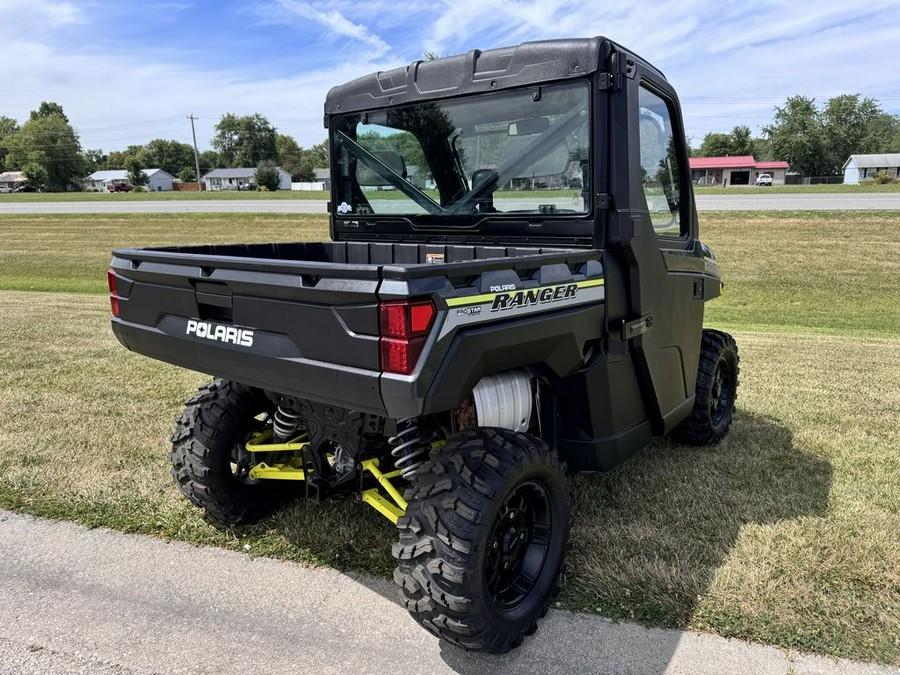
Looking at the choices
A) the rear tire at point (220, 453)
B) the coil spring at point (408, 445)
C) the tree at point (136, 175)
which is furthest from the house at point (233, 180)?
the coil spring at point (408, 445)

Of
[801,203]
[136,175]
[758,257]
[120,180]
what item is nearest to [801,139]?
[801,203]

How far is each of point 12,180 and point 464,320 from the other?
391 ft

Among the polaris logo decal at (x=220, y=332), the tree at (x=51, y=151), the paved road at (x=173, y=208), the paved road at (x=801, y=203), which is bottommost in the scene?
the polaris logo decal at (x=220, y=332)

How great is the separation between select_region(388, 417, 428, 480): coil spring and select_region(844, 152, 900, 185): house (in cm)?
7776

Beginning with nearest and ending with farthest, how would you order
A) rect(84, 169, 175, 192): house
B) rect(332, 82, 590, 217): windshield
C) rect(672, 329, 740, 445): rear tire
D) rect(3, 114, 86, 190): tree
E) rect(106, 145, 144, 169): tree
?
rect(332, 82, 590, 217): windshield, rect(672, 329, 740, 445): rear tire, rect(3, 114, 86, 190): tree, rect(84, 169, 175, 192): house, rect(106, 145, 144, 169): tree

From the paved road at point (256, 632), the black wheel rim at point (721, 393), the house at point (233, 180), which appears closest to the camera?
the paved road at point (256, 632)

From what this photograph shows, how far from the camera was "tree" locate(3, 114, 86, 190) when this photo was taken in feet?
281

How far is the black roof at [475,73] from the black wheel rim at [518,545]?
1.80 metres

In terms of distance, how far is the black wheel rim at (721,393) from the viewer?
4.66m

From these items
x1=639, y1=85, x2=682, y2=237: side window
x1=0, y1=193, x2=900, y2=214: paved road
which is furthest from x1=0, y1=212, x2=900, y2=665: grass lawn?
x1=0, y1=193, x2=900, y2=214: paved road

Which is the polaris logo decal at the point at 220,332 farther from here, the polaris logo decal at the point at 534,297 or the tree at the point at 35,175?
the tree at the point at 35,175

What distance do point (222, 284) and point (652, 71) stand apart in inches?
89.3

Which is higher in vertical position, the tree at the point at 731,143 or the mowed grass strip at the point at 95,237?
the tree at the point at 731,143

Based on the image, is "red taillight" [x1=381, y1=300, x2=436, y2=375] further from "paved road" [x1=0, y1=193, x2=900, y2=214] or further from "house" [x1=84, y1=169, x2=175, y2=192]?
"house" [x1=84, y1=169, x2=175, y2=192]
